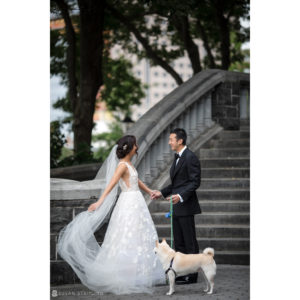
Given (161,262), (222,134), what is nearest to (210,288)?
(161,262)

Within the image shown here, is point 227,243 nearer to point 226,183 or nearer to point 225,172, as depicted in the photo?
point 226,183

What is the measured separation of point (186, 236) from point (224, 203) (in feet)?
6.95

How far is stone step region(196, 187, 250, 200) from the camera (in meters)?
9.43

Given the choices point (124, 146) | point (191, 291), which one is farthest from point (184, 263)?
point (124, 146)

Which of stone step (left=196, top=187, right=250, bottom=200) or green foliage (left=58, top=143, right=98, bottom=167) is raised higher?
green foliage (left=58, top=143, right=98, bottom=167)

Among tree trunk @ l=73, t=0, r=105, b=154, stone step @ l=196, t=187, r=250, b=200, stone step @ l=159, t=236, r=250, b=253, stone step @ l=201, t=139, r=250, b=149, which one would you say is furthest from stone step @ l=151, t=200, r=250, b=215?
tree trunk @ l=73, t=0, r=105, b=154

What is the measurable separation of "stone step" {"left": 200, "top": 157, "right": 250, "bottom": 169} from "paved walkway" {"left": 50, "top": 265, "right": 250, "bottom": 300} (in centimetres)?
306

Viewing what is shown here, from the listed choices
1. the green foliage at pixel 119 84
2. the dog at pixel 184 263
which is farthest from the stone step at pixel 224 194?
the green foliage at pixel 119 84

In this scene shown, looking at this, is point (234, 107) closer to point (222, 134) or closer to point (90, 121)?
point (222, 134)

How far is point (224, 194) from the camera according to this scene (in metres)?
9.48

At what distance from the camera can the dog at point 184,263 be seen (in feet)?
21.4

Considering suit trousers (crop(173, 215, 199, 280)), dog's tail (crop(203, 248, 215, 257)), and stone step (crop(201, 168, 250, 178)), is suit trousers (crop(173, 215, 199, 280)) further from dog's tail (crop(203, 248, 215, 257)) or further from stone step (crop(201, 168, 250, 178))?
stone step (crop(201, 168, 250, 178))

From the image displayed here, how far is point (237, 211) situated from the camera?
30.1 feet

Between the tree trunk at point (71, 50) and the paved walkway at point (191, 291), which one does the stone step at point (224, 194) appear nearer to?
the paved walkway at point (191, 291)
